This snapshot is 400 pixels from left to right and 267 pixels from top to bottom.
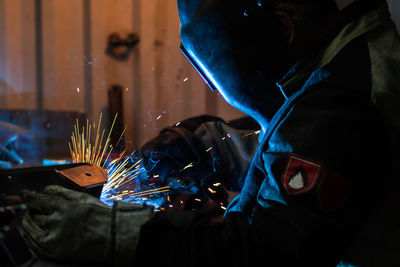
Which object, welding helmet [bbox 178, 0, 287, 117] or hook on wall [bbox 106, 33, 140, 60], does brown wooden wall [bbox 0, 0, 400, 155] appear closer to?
hook on wall [bbox 106, 33, 140, 60]

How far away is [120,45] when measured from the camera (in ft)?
9.77

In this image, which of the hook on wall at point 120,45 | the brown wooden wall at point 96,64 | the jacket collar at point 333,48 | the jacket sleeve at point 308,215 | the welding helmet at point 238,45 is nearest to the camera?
the jacket sleeve at point 308,215

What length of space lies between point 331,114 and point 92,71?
2.61 meters

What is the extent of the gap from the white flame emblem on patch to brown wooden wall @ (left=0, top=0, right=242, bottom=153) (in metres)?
2.16

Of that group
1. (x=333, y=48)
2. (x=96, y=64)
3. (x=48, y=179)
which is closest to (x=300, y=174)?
(x=333, y=48)

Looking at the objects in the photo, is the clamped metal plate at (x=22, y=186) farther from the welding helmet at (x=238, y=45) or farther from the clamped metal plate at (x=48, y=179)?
the welding helmet at (x=238, y=45)

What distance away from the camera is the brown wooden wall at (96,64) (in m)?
2.67

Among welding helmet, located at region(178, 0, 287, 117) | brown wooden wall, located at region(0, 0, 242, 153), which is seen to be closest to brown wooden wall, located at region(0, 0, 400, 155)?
brown wooden wall, located at region(0, 0, 242, 153)

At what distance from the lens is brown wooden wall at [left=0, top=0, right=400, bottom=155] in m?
2.67

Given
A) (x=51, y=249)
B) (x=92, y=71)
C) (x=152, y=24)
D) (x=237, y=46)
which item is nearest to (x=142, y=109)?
(x=92, y=71)

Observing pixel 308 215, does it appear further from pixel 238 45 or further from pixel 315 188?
pixel 238 45

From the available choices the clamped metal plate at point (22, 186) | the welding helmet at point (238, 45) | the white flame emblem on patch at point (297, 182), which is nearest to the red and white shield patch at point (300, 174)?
the white flame emblem on patch at point (297, 182)

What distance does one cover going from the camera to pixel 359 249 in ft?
2.99

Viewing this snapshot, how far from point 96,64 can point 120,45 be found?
31 cm
